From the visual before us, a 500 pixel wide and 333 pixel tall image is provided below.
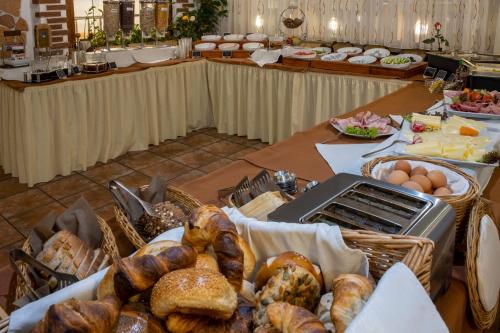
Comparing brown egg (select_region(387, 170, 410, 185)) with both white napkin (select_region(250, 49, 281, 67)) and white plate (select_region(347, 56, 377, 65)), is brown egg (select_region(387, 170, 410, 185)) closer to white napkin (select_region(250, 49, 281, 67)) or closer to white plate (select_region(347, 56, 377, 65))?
white plate (select_region(347, 56, 377, 65))

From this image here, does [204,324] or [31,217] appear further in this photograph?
[31,217]

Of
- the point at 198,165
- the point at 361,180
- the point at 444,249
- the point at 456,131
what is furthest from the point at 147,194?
the point at 198,165

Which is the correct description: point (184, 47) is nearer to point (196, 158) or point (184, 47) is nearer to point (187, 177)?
point (196, 158)

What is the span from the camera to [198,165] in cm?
355

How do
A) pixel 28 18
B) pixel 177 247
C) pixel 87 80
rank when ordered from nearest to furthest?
1. pixel 177 247
2. pixel 87 80
3. pixel 28 18

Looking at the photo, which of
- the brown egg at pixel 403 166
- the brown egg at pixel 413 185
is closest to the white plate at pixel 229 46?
the brown egg at pixel 403 166

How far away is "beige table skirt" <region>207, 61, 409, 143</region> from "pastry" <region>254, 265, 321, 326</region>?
2.70 metres

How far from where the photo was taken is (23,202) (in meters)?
2.92

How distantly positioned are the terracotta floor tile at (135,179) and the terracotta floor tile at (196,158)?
365mm

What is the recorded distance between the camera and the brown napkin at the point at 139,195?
1040 mm

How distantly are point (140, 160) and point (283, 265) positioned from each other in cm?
307

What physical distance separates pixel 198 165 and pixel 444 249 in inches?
110

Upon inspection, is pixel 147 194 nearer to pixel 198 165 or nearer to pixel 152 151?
pixel 198 165

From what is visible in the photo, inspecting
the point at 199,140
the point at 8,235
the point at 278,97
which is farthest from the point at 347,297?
the point at 199,140
